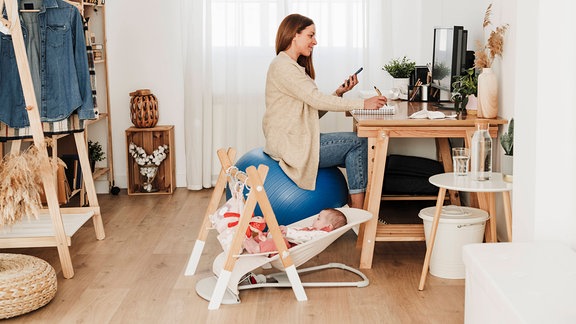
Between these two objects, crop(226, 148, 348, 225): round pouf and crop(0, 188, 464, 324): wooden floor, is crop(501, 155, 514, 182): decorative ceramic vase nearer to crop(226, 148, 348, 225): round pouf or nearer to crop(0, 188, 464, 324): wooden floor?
crop(0, 188, 464, 324): wooden floor

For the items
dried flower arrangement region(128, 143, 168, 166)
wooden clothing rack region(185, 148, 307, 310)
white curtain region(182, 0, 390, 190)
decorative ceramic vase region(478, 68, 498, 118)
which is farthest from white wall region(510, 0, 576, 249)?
dried flower arrangement region(128, 143, 168, 166)

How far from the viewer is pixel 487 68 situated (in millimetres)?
4312

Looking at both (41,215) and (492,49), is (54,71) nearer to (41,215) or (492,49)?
(41,215)

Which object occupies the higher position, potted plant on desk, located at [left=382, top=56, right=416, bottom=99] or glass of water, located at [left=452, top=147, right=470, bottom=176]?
potted plant on desk, located at [left=382, top=56, right=416, bottom=99]

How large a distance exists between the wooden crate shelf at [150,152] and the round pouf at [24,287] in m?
2.54

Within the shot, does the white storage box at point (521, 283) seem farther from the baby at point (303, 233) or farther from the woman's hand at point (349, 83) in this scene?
the woman's hand at point (349, 83)

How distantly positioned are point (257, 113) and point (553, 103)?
3675 mm

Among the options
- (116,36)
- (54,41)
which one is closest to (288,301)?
(54,41)

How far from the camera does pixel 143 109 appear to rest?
6.10m

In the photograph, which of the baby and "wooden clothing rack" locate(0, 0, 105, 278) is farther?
"wooden clothing rack" locate(0, 0, 105, 278)

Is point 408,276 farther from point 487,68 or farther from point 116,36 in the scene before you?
point 116,36

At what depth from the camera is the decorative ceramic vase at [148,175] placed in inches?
241

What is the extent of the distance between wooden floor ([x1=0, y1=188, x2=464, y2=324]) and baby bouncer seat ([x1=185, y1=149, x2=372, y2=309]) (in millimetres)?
54

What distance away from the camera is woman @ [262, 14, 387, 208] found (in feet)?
14.0
